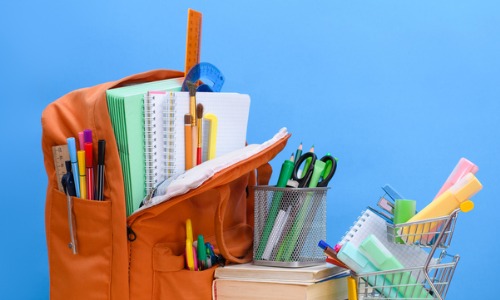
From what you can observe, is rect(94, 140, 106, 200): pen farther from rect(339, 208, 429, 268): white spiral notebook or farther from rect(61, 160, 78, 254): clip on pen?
rect(339, 208, 429, 268): white spiral notebook

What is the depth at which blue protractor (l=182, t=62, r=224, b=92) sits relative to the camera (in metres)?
1.34

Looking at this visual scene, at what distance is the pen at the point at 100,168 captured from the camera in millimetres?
1194

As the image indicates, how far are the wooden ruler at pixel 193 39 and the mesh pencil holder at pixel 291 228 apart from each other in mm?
297

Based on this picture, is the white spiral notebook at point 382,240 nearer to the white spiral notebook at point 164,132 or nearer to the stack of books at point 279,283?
the stack of books at point 279,283

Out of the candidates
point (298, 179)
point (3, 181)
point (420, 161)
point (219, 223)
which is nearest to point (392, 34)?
point (420, 161)

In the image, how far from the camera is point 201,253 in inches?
48.9

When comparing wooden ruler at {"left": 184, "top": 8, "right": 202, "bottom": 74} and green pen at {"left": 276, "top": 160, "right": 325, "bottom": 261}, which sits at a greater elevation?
wooden ruler at {"left": 184, "top": 8, "right": 202, "bottom": 74}

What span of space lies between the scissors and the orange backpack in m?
0.06

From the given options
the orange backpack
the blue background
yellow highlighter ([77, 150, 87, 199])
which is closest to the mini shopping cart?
the orange backpack

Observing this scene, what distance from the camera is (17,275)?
175cm

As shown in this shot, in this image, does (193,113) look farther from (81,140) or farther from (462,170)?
(462,170)

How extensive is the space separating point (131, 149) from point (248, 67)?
2.31 ft

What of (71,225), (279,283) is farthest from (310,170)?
(71,225)

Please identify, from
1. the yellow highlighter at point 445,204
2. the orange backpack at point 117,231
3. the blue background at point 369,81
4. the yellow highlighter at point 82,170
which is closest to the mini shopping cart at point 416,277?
the yellow highlighter at point 445,204
